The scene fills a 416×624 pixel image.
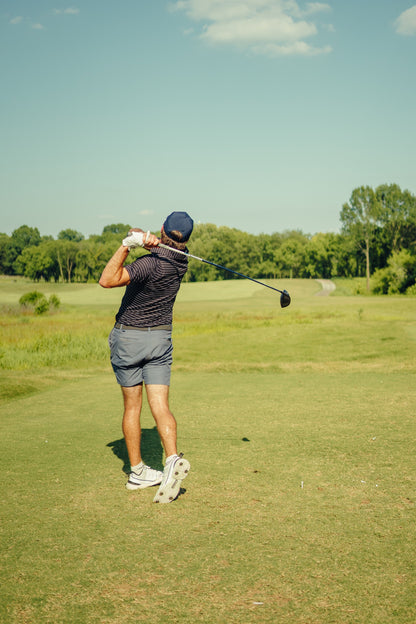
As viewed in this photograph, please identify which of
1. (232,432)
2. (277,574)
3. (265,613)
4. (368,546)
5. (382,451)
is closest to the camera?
(265,613)

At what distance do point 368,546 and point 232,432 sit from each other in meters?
3.05

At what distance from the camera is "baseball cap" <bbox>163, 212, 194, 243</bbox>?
4621mm

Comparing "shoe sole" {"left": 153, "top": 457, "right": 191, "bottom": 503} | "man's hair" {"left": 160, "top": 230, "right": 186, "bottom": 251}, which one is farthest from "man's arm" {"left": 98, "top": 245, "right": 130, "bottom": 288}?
"shoe sole" {"left": 153, "top": 457, "right": 191, "bottom": 503}

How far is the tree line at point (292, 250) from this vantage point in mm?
84250

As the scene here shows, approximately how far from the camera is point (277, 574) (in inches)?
119

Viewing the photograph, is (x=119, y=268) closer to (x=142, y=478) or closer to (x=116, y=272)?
(x=116, y=272)

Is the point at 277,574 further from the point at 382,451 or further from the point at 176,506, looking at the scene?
the point at 382,451

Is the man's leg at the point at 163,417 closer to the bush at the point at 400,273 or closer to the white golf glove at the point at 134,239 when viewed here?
the white golf glove at the point at 134,239

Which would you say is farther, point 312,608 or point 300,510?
point 300,510

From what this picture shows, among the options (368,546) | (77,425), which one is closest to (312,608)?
(368,546)

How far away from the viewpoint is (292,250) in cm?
12738

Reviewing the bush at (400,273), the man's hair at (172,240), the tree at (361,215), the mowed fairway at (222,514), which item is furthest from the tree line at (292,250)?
the man's hair at (172,240)

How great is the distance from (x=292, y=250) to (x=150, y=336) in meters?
125

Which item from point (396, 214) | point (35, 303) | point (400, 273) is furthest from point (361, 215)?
point (35, 303)
